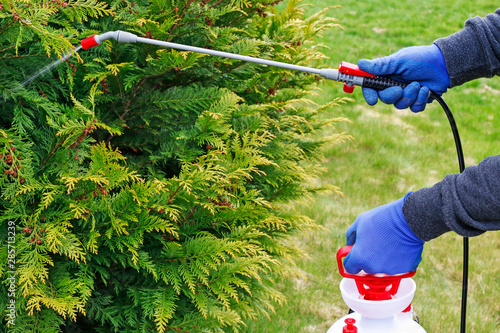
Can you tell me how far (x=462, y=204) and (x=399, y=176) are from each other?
409cm

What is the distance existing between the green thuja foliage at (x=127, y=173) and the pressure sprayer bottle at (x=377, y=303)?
0.56 metres

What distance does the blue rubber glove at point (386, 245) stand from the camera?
75.9 inches

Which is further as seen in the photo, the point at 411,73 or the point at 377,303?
the point at 411,73

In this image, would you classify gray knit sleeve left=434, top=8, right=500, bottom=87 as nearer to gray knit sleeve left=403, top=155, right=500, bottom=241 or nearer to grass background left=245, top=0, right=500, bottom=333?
gray knit sleeve left=403, top=155, right=500, bottom=241

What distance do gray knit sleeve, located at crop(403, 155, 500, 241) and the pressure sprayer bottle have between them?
26cm

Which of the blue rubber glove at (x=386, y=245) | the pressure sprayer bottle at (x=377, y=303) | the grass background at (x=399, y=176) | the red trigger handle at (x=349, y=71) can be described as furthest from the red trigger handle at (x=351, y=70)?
the grass background at (x=399, y=176)

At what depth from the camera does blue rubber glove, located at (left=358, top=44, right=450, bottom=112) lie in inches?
85.8

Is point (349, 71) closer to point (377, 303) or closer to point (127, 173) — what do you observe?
point (377, 303)

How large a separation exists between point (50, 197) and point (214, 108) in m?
0.92

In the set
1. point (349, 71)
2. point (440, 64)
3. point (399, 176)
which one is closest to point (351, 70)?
point (349, 71)

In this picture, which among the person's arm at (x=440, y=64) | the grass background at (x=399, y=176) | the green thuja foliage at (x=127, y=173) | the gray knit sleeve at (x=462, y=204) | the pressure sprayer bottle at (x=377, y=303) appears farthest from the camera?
the grass background at (x=399, y=176)

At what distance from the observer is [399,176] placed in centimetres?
569

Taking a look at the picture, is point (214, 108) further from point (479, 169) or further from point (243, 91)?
point (479, 169)

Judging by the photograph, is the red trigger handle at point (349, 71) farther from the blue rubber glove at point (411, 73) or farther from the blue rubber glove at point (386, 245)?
the blue rubber glove at point (386, 245)
